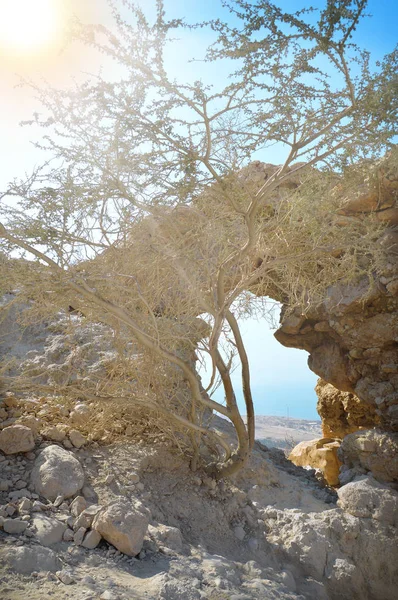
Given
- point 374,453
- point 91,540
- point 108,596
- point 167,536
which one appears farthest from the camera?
point 374,453

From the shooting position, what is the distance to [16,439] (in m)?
4.48

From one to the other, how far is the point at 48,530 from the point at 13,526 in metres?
0.24

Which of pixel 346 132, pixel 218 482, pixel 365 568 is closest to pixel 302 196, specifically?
pixel 346 132

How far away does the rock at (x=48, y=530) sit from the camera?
3322 mm

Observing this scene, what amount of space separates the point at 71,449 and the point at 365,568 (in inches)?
128

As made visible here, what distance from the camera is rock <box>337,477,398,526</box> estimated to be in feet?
17.3

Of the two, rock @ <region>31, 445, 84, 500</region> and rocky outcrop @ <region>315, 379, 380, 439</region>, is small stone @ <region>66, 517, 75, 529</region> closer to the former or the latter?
rock @ <region>31, 445, 84, 500</region>

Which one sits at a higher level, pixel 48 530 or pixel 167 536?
pixel 48 530

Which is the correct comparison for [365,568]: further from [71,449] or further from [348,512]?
[71,449]

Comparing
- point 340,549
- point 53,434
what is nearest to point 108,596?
point 53,434

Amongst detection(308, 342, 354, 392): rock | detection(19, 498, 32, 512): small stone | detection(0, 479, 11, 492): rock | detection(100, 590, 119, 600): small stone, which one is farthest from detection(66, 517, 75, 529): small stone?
detection(308, 342, 354, 392): rock

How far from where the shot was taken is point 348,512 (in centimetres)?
530

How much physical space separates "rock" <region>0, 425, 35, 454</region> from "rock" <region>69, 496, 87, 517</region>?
89 centimetres

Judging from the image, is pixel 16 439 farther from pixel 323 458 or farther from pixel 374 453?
pixel 323 458
